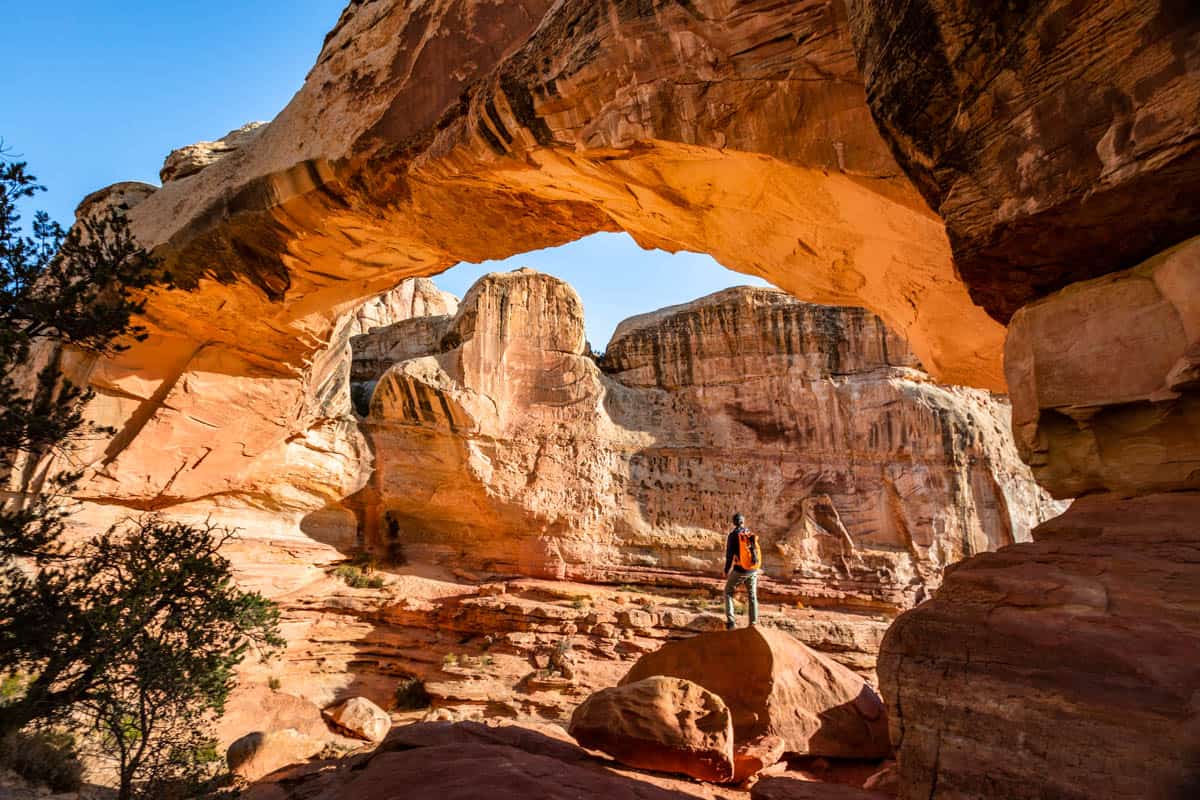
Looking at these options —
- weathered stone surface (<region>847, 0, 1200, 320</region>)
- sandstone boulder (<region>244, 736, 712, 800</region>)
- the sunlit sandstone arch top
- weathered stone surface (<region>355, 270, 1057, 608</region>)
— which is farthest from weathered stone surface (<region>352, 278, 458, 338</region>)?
weathered stone surface (<region>847, 0, 1200, 320</region>)

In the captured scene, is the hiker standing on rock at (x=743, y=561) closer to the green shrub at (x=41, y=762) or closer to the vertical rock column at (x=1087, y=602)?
the vertical rock column at (x=1087, y=602)

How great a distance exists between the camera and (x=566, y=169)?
5.50 m

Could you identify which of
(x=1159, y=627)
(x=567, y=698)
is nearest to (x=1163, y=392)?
(x=1159, y=627)

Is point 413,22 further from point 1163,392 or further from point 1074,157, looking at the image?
point 1163,392

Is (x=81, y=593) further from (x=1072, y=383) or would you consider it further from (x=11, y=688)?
(x=1072, y=383)

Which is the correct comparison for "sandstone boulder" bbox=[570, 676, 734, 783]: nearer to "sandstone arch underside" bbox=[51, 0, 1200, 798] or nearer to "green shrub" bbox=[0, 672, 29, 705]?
"sandstone arch underside" bbox=[51, 0, 1200, 798]

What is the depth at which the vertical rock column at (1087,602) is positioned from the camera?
1937 millimetres

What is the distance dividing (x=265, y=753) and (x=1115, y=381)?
877cm

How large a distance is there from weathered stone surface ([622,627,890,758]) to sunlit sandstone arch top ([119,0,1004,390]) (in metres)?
3.19

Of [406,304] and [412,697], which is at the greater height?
[406,304]

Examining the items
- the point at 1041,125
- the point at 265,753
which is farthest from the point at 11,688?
the point at 1041,125

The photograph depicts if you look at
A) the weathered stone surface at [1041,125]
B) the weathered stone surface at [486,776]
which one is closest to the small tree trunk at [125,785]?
the weathered stone surface at [486,776]

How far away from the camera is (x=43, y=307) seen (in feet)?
15.4

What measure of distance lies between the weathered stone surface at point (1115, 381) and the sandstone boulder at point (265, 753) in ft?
26.3
